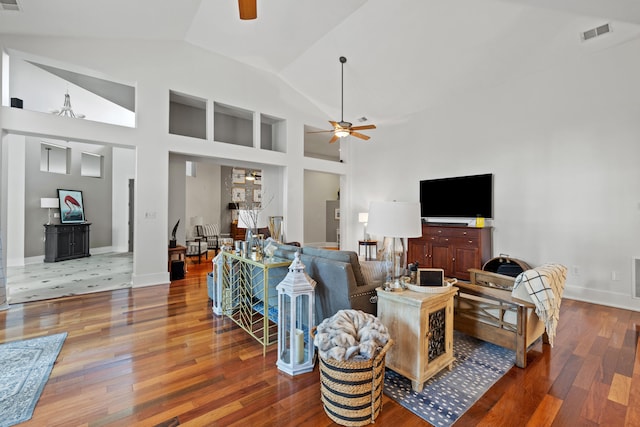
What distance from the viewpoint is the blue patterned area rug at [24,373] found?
5.79 ft

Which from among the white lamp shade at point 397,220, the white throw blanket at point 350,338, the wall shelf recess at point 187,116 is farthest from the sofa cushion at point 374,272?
the wall shelf recess at point 187,116

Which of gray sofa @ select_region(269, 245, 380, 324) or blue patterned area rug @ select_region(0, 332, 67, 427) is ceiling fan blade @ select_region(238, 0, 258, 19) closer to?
gray sofa @ select_region(269, 245, 380, 324)

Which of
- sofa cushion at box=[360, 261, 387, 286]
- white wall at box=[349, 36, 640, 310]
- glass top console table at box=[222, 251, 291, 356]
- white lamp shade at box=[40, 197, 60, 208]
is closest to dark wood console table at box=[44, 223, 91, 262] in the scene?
white lamp shade at box=[40, 197, 60, 208]

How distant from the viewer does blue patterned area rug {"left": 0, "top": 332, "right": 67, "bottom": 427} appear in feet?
5.79

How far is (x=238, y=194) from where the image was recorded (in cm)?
1045

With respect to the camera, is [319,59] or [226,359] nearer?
[226,359]

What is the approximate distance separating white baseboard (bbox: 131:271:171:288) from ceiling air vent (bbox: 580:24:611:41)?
24.1 feet

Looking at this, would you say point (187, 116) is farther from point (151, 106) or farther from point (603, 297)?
point (603, 297)

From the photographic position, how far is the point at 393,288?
2158mm

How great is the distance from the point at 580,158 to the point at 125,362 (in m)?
6.13

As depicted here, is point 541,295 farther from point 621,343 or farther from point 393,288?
point 621,343

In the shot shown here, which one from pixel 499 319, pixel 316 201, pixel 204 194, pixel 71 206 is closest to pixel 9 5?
pixel 71 206

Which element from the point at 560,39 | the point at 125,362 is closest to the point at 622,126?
the point at 560,39

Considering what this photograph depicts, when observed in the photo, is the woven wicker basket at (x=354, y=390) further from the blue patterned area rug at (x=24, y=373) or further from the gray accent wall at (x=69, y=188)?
the gray accent wall at (x=69, y=188)
